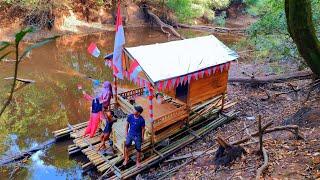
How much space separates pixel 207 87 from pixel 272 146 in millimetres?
3495

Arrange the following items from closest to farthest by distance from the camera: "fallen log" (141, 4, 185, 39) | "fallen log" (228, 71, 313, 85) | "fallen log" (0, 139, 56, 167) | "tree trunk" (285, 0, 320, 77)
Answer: "tree trunk" (285, 0, 320, 77)
"fallen log" (0, 139, 56, 167)
"fallen log" (228, 71, 313, 85)
"fallen log" (141, 4, 185, 39)

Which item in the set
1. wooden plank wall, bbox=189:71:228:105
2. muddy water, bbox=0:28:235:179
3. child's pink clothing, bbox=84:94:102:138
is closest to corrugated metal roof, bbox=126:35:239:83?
wooden plank wall, bbox=189:71:228:105

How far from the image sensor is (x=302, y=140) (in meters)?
7.39

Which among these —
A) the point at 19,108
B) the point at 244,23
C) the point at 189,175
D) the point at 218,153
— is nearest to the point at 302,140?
the point at 218,153

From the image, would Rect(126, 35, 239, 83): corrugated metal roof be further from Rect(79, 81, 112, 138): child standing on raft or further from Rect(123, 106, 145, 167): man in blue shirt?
Rect(79, 81, 112, 138): child standing on raft

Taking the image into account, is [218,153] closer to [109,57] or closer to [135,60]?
[135,60]

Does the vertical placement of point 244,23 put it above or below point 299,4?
below

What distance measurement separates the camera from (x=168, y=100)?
1095cm

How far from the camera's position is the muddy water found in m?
9.98

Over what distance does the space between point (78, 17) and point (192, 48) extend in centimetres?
1837

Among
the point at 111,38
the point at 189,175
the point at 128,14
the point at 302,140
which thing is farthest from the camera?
the point at 128,14

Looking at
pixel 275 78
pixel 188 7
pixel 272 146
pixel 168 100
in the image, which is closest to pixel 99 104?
pixel 168 100

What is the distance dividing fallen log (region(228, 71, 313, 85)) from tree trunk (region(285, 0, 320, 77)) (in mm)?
6901

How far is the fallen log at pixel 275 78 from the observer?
1222 centimetres
